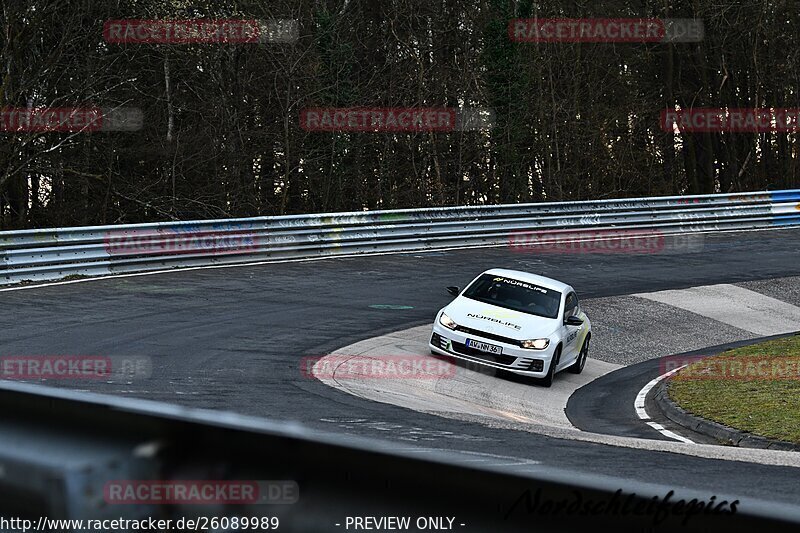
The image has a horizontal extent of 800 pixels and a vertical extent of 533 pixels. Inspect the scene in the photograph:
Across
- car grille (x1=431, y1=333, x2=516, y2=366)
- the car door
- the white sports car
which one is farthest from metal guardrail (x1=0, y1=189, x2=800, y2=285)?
the car door

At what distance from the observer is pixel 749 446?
37.3 ft

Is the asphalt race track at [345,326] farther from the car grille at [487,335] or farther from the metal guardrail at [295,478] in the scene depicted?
the car grille at [487,335]

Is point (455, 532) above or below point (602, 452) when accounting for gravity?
above

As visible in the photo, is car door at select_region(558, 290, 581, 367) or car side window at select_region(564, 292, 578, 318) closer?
car door at select_region(558, 290, 581, 367)

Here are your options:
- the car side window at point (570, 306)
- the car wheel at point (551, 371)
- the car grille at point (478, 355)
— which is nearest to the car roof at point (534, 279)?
the car side window at point (570, 306)

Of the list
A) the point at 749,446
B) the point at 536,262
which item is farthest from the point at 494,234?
the point at 749,446

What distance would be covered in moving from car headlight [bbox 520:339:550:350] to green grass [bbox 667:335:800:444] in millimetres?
1851

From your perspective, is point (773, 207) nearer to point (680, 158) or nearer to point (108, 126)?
point (680, 158)

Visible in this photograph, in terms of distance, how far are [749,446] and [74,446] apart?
935 cm

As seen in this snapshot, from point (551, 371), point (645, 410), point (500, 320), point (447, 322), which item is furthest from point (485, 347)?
point (645, 410)

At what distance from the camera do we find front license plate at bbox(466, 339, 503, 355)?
1526cm

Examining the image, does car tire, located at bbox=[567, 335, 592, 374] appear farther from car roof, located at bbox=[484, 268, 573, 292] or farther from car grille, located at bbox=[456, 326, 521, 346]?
car grille, located at bbox=[456, 326, 521, 346]

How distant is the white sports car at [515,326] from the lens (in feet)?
50.1

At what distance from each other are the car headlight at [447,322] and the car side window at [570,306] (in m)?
1.86
